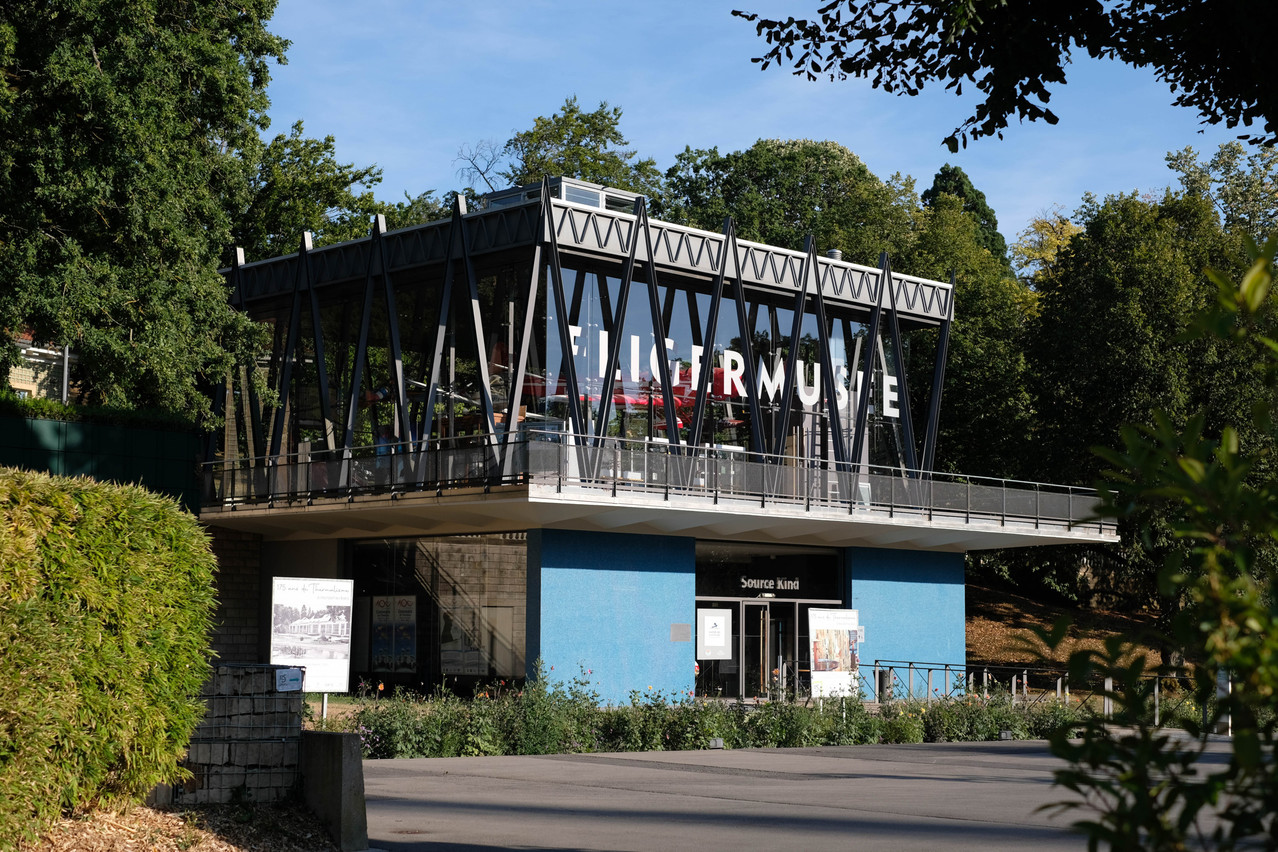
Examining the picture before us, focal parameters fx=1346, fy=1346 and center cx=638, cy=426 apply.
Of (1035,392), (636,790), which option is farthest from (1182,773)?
(1035,392)

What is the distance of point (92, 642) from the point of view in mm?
8531

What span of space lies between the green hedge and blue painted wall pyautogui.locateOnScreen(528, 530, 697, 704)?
17826 mm

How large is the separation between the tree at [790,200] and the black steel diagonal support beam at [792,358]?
16.9 m

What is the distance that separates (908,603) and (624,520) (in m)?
10.5

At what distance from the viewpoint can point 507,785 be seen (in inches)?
584

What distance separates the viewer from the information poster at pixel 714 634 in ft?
101

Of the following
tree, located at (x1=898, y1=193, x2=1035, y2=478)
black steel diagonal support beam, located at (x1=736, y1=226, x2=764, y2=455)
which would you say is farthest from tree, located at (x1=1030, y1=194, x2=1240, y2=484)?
black steel diagonal support beam, located at (x1=736, y1=226, x2=764, y2=455)

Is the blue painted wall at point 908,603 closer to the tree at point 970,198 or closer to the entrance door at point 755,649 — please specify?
the entrance door at point 755,649

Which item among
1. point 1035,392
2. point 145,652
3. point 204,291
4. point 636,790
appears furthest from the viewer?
point 1035,392

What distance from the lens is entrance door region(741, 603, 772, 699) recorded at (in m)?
31.5

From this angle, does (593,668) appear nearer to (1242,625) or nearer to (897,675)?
(897,675)

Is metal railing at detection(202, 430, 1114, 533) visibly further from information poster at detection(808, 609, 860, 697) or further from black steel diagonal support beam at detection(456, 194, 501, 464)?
information poster at detection(808, 609, 860, 697)

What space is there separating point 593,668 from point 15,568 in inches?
806

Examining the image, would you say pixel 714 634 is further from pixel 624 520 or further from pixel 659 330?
pixel 659 330
